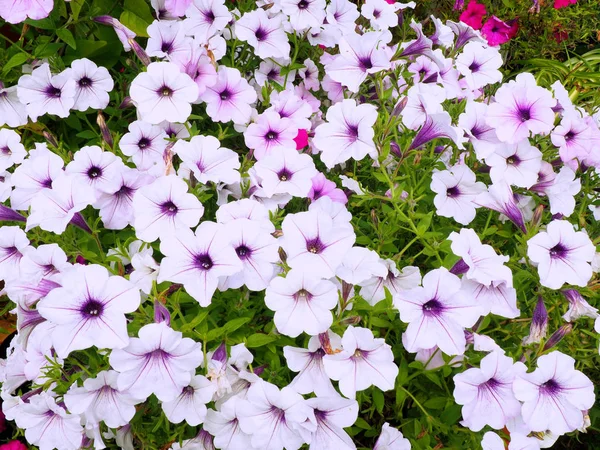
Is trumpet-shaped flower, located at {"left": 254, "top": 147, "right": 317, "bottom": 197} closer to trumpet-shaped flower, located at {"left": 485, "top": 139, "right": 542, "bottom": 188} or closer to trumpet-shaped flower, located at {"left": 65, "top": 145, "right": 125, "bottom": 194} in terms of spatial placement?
trumpet-shaped flower, located at {"left": 65, "top": 145, "right": 125, "bottom": 194}

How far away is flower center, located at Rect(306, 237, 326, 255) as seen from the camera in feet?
3.87

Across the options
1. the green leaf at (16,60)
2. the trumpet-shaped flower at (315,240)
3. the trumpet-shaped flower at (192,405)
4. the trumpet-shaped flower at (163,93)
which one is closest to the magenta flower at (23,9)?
the green leaf at (16,60)

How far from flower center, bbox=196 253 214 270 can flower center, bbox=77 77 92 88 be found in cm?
92

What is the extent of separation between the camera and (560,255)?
127cm

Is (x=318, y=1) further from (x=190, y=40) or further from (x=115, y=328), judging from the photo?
(x=115, y=328)

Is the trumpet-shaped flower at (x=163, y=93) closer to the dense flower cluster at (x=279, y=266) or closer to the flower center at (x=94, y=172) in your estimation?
the dense flower cluster at (x=279, y=266)

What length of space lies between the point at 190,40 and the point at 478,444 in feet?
4.41

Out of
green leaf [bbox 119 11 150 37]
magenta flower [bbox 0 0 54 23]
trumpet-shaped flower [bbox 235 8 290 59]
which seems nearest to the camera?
magenta flower [bbox 0 0 54 23]

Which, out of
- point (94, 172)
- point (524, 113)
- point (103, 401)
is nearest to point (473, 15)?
point (524, 113)

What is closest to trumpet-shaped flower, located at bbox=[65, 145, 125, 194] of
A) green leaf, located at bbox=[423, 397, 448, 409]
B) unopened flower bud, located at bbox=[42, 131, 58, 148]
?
unopened flower bud, located at bbox=[42, 131, 58, 148]

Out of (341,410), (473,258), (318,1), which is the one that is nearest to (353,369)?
(341,410)

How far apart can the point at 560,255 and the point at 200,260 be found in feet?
2.51

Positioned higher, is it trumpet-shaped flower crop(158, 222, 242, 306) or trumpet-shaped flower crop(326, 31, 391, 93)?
trumpet-shaped flower crop(326, 31, 391, 93)

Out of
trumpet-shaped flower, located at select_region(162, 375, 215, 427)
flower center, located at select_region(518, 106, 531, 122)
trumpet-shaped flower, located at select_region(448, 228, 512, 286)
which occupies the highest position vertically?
flower center, located at select_region(518, 106, 531, 122)
